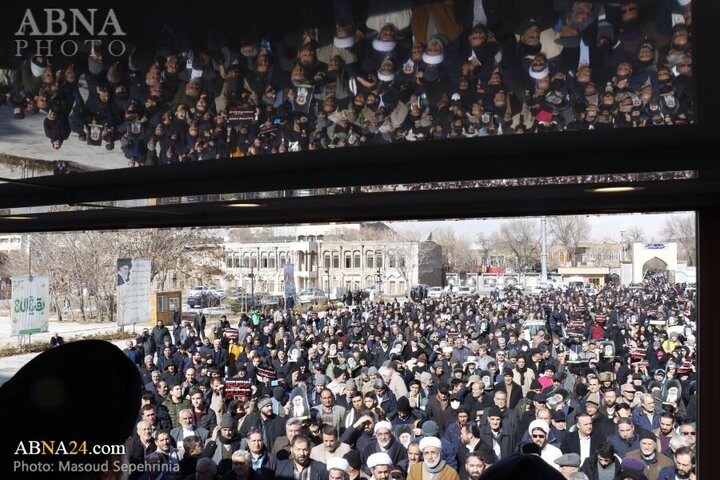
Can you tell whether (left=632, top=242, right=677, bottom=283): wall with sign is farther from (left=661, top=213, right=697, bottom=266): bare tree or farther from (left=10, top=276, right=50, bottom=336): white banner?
(left=10, top=276, right=50, bottom=336): white banner

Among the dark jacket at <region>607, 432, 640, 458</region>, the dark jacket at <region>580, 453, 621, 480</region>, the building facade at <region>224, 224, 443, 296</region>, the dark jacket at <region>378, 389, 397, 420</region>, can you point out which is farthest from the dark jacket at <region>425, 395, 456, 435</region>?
the building facade at <region>224, 224, 443, 296</region>

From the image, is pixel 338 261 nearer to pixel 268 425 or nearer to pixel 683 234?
pixel 268 425

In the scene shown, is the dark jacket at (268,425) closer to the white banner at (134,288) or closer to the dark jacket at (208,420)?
the dark jacket at (208,420)

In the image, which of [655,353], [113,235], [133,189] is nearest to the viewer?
[133,189]

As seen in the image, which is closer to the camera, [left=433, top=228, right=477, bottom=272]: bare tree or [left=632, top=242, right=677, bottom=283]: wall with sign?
[left=632, top=242, right=677, bottom=283]: wall with sign

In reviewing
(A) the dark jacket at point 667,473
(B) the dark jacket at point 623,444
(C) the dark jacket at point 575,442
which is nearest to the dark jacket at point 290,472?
(C) the dark jacket at point 575,442

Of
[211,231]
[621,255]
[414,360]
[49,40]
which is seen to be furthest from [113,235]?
[49,40]

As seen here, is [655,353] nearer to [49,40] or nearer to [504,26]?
[504,26]
